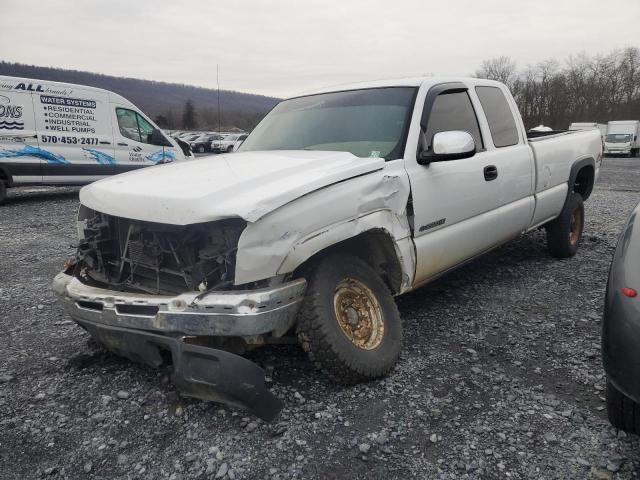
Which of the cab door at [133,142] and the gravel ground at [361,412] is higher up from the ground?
the cab door at [133,142]

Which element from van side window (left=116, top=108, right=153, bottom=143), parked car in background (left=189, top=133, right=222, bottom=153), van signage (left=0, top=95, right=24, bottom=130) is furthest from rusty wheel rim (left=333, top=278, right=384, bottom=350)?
parked car in background (left=189, top=133, right=222, bottom=153)

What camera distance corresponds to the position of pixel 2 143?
9.19 meters

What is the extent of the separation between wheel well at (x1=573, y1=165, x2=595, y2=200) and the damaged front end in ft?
14.6

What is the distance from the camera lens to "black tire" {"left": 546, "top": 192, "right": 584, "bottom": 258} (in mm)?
5219

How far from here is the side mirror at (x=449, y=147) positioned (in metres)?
3.13

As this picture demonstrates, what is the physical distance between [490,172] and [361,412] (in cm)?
221

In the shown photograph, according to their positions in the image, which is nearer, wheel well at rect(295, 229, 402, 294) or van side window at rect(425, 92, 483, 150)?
wheel well at rect(295, 229, 402, 294)

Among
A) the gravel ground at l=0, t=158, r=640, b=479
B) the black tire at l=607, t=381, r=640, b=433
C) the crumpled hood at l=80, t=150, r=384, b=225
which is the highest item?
the crumpled hood at l=80, t=150, r=384, b=225

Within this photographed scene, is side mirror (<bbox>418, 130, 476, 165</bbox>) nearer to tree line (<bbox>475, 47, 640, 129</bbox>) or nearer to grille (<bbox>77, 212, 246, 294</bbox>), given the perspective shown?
grille (<bbox>77, 212, 246, 294</bbox>)

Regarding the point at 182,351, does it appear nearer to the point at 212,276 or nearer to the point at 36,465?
the point at 212,276

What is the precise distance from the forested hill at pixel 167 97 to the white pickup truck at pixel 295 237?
4955 cm

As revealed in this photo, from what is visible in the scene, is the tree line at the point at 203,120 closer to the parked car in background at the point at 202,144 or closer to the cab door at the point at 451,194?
the parked car in background at the point at 202,144

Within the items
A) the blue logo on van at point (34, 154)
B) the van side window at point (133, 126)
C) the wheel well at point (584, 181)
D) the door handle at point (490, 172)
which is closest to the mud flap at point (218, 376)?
the door handle at point (490, 172)

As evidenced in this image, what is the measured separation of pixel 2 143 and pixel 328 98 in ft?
26.1
